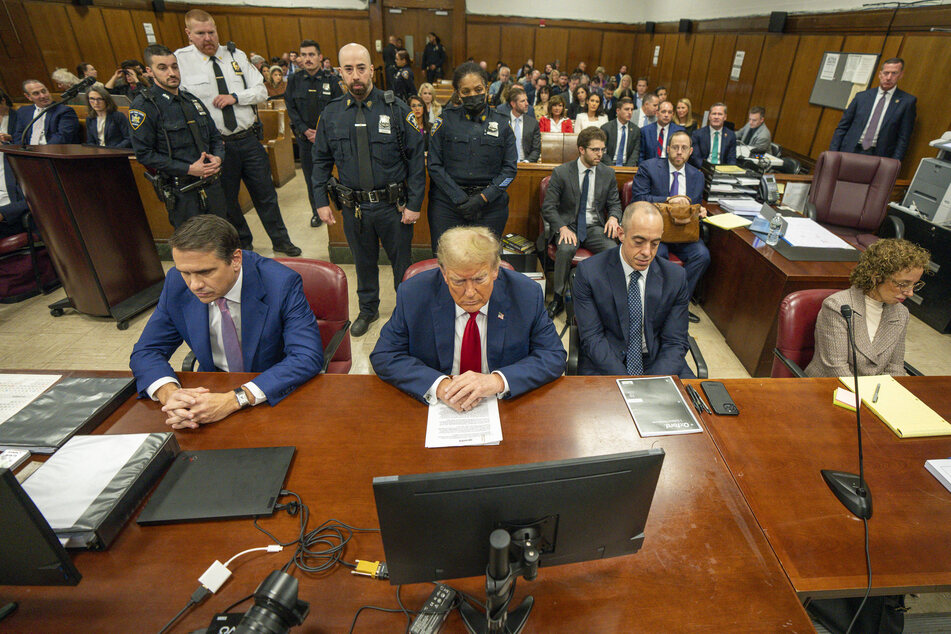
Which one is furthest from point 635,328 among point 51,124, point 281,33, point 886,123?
point 281,33

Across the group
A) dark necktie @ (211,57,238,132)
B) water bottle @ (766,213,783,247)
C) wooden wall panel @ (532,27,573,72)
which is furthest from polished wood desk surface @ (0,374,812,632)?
wooden wall panel @ (532,27,573,72)

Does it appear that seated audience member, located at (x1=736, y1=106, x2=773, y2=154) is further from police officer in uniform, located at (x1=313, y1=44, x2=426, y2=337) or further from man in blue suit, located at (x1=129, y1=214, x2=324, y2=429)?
man in blue suit, located at (x1=129, y1=214, x2=324, y2=429)

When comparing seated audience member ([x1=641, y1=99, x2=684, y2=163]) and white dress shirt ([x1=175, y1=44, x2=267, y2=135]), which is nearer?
white dress shirt ([x1=175, y1=44, x2=267, y2=135])

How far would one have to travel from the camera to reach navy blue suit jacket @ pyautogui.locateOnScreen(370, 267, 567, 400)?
5.88 ft

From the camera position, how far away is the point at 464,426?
152cm

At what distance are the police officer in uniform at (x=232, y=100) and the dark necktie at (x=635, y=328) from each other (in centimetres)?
296

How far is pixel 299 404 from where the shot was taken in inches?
63.7

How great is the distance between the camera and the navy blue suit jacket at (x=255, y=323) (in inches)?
69.9

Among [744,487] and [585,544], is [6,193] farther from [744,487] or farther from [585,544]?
[744,487]

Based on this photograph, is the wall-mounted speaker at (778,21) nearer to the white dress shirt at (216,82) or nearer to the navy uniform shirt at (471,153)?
the navy uniform shirt at (471,153)

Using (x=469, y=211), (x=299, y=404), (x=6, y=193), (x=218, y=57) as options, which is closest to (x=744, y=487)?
(x=299, y=404)

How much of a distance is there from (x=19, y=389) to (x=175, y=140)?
245 centimetres

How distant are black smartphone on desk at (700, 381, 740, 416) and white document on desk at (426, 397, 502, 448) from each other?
2.53 feet

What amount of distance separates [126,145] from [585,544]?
5.67 m
